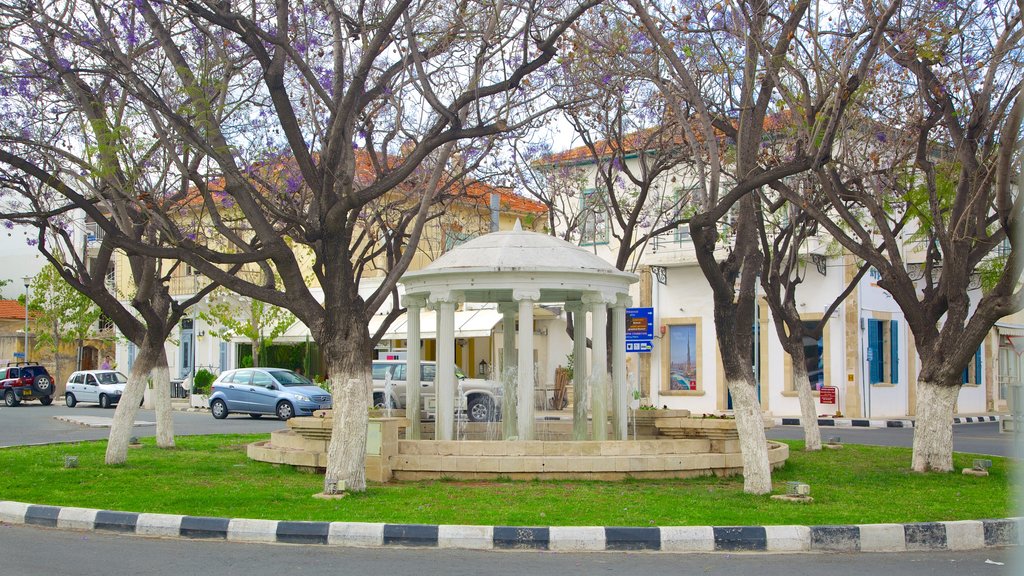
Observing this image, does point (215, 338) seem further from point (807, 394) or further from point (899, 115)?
point (899, 115)

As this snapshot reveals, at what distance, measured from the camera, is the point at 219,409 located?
29359 mm

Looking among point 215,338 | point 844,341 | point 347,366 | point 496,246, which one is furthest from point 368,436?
point 215,338

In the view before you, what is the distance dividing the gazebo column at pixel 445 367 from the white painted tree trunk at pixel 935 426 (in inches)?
252

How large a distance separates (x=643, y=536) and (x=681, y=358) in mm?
22903

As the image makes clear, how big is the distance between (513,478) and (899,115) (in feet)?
27.9

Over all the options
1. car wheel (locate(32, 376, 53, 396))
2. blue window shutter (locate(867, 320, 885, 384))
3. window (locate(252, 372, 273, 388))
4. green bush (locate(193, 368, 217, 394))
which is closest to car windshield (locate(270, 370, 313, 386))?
window (locate(252, 372, 273, 388))

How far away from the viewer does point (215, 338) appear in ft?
138

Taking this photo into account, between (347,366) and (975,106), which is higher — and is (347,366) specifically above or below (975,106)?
below

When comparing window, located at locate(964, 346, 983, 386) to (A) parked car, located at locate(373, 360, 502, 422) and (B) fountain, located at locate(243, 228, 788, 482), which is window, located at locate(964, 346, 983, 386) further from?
(B) fountain, located at locate(243, 228, 788, 482)

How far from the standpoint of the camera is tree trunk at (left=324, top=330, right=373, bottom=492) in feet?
37.3

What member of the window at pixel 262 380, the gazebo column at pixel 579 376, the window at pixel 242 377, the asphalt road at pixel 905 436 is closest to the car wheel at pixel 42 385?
the window at pixel 242 377

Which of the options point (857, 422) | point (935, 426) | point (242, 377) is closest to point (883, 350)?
point (857, 422)

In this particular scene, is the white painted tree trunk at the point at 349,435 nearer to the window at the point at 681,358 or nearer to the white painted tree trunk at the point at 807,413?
the white painted tree trunk at the point at 807,413

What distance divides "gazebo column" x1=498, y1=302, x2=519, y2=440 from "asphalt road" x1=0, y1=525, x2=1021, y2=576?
7.81m
